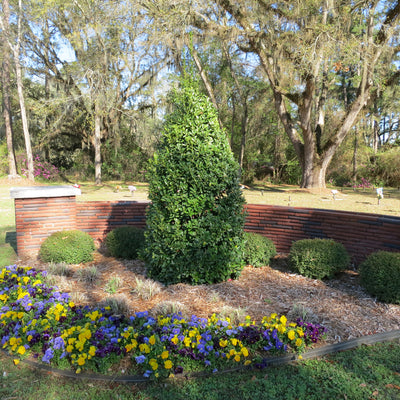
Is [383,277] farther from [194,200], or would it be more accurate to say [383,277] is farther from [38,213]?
[38,213]

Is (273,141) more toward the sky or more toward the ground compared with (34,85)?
more toward the ground

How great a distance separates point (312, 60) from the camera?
408 inches

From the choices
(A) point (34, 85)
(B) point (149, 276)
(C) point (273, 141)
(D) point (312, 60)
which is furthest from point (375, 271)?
(A) point (34, 85)

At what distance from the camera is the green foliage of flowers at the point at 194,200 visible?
13.4ft

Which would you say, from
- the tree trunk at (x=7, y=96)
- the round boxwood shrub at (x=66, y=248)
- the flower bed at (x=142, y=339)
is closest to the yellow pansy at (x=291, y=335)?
the flower bed at (x=142, y=339)

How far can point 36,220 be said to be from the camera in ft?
18.9

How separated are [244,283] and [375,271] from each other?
5.26ft

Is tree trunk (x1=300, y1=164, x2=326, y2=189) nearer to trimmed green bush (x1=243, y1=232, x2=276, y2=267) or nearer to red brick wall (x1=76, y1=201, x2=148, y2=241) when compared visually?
red brick wall (x1=76, y1=201, x2=148, y2=241)

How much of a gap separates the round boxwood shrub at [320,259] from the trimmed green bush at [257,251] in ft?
1.52

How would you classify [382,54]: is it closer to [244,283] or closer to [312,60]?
[312,60]

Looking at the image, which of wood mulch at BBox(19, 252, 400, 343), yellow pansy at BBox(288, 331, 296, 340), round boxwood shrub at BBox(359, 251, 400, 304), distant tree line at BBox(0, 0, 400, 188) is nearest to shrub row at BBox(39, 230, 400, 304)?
round boxwood shrub at BBox(359, 251, 400, 304)

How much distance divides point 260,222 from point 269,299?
2.34 m

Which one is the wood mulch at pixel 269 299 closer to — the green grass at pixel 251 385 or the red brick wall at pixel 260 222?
the green grass at pixel 251 385

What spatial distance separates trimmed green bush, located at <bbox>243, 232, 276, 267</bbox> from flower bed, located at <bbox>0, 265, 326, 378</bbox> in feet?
5.99
